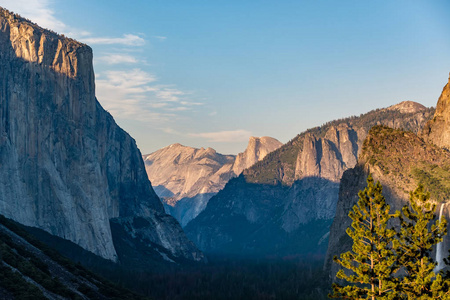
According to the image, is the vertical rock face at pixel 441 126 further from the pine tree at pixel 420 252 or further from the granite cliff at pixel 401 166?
the pine tree at pixel 420 252

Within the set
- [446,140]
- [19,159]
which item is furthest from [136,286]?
[446,140]

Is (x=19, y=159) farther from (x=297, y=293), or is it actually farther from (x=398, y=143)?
(x=398, y=143)

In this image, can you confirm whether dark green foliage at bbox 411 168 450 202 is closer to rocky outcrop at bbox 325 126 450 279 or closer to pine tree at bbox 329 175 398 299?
rocky outcrop at bbox 325 126 450 279

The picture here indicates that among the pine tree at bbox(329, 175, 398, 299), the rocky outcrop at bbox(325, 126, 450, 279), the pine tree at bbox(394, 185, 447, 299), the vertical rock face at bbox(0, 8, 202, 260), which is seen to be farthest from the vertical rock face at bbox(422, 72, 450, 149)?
the pine tree at bbox(329, 175, 398, 299)

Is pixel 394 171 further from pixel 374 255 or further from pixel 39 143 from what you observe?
pixel 374 255

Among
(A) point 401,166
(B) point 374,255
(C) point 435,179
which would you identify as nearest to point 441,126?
(A) point 401,166

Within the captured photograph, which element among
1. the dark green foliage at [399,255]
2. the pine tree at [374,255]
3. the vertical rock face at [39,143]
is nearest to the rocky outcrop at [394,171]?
the vertical rock face at [39,143]
